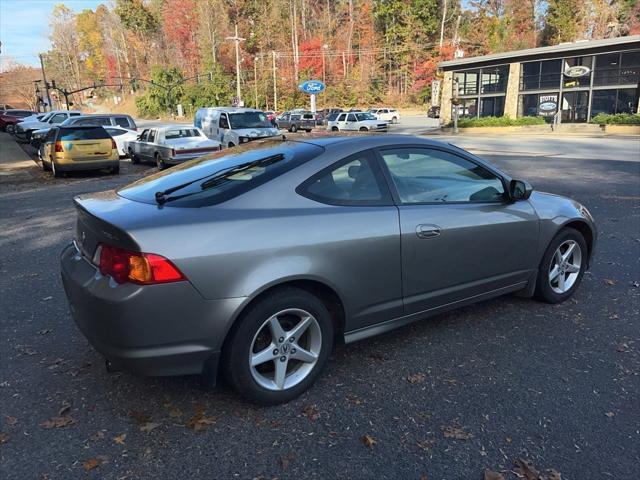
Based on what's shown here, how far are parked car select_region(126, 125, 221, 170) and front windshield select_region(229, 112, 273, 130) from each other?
11.2ft

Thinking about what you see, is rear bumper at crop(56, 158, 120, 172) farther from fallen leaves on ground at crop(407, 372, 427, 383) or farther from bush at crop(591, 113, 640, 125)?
bush at crop(591, 113, 640, 125)

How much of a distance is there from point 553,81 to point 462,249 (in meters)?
39.5

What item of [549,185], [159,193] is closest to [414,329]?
[159,193]

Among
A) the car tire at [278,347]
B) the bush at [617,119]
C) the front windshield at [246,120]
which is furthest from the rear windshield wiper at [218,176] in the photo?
the bush at [617,119]

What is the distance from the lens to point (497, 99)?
135ft

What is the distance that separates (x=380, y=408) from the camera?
2.99 meters

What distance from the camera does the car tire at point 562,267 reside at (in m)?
4.32

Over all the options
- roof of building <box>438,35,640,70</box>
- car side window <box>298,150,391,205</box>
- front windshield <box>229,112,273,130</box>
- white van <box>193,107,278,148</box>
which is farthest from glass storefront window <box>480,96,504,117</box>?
car side window <box>298,150,391,205</box>

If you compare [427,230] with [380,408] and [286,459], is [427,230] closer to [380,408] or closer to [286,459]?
[380,408]

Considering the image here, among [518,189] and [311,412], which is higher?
[518,189]

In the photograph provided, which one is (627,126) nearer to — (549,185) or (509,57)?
(509,57)

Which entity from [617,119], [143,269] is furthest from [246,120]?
[617,119]

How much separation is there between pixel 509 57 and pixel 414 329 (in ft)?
131

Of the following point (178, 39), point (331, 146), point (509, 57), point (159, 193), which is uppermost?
point (178, 39)
